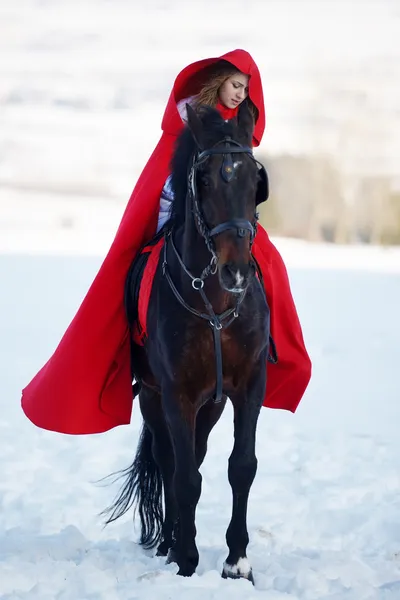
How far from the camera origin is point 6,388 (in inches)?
356

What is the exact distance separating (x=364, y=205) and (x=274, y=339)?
3727 centimetres

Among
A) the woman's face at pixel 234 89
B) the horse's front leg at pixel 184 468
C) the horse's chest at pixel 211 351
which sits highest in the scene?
the woman's face at pixel 234 89

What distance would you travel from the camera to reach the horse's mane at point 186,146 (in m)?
3.60

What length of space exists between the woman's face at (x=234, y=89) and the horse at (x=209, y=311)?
1.60 ft

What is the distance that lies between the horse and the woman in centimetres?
42

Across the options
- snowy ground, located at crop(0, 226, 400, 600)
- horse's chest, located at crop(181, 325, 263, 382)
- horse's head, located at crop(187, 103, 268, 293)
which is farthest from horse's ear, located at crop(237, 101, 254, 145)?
snowy ground, located at crop(0, 226, 400, 600)

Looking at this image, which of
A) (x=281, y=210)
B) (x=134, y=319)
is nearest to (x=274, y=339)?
(x=134, y=319)

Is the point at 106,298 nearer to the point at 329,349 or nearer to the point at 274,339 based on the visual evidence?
the point at 274,339

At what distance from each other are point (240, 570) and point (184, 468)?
21.5 inches

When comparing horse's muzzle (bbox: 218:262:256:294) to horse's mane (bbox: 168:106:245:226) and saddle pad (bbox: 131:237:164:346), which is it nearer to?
horse's mane (bbox: 168:106:245:226)

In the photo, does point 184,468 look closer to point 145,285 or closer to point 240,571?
point 240,571

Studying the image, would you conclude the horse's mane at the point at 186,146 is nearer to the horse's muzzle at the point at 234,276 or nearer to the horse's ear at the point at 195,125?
the horse's ear at the point at 195,125

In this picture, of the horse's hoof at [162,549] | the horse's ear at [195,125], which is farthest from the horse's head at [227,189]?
the horse's hoof at [162,549]

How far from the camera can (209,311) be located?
3.82m
